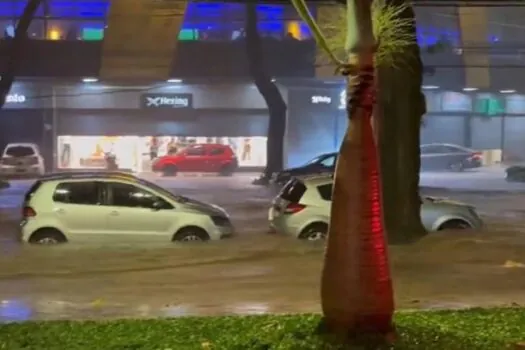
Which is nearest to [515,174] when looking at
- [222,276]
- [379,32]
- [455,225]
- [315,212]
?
[455,225]

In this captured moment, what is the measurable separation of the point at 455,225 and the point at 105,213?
6920 mm

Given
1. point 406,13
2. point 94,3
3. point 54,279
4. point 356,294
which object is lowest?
point 54,279

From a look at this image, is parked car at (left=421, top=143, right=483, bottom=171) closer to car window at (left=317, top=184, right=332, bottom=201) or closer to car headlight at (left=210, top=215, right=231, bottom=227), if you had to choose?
car window at (left=317, top=184, right=332, bottom=201)

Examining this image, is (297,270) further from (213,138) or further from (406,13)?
(213,138)

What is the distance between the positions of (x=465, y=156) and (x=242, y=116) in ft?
36.8

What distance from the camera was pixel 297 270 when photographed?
1384cm

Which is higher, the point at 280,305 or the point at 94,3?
the point at 94,3

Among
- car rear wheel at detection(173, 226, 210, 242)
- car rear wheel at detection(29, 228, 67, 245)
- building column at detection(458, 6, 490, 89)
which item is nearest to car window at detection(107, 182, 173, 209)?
car rear wheel at detection(173, 226, 210, 242)

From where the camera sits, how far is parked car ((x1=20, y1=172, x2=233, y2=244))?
16703 millimetres

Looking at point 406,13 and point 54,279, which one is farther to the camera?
point 406,13

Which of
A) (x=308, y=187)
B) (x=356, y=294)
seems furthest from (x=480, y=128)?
(x=356, y=294)

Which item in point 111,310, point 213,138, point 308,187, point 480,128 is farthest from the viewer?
point 480,128

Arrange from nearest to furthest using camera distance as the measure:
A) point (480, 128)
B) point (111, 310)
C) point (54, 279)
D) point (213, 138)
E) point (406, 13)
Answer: point (111, 310) < point (54, 279) < point (406, 13) < point (213, 138) < point (480, 128)

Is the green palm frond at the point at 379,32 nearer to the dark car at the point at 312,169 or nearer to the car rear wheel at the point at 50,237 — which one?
the car rear wheel at the point at 50,237
